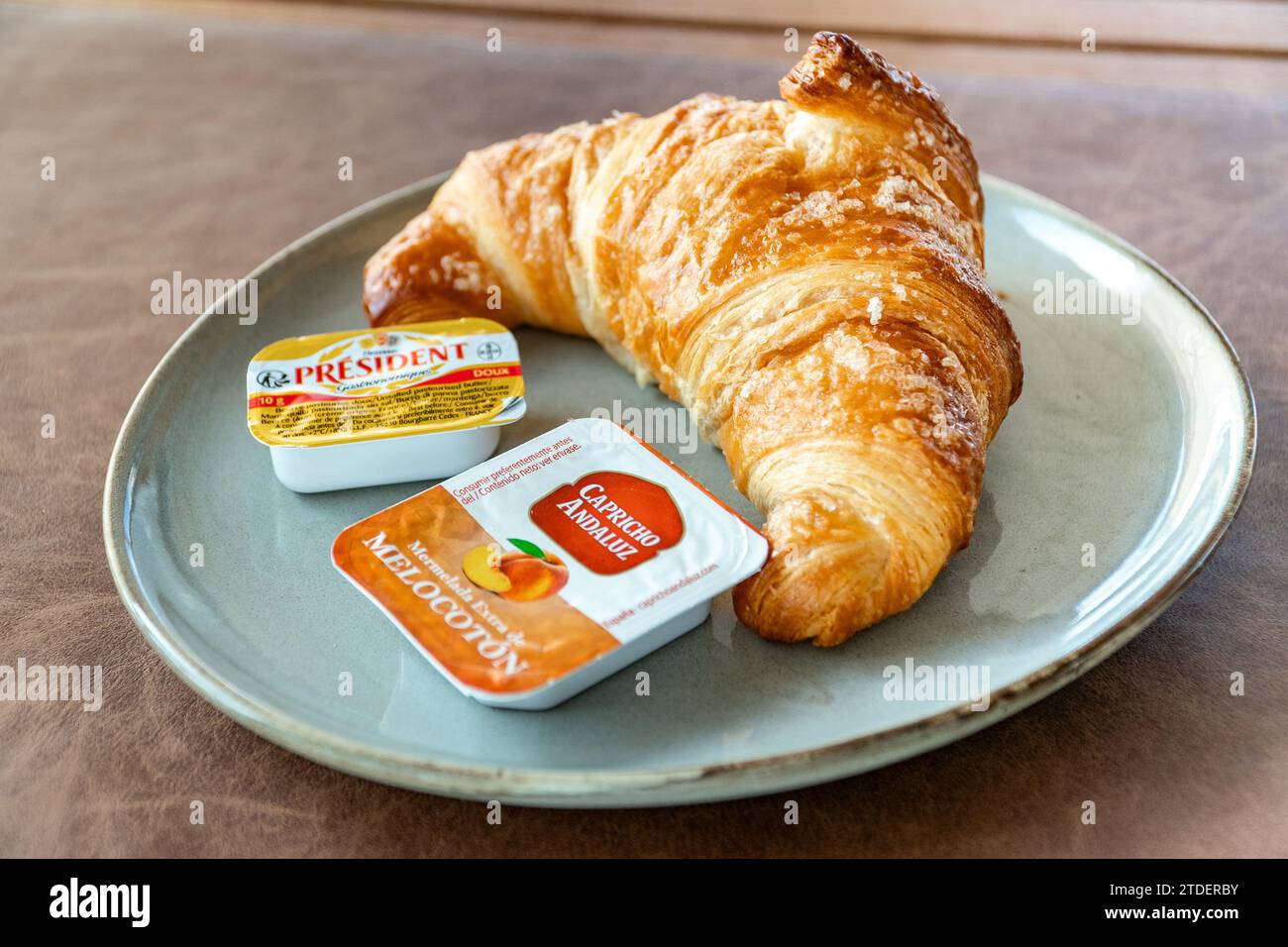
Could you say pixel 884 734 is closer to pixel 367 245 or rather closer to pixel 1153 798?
pixel 1153 798

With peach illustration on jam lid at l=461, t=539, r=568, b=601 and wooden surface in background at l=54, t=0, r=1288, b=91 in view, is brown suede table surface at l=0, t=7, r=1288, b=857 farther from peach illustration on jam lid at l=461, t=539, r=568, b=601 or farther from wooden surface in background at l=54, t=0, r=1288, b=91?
peach illustration on jam lid at l=461, t=539, r=568, b=601

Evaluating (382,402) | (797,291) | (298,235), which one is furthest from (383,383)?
(298,235)

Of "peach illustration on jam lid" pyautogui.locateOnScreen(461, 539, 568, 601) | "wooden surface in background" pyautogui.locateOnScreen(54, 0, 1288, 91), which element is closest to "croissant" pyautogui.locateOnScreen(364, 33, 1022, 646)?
"peach illustration on jam lid" pyautogui.locateOnScreen(461, 539, 568, 601)

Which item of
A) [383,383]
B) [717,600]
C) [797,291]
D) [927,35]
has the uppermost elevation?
[927,35]

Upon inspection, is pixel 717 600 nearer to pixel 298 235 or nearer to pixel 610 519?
pixel 610 519

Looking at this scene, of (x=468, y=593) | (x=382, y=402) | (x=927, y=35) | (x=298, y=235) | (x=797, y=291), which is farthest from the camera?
(x=927, y=35)

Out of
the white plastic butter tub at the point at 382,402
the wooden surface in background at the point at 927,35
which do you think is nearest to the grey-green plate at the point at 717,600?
the white plastic butter tub at the point at 382,402
